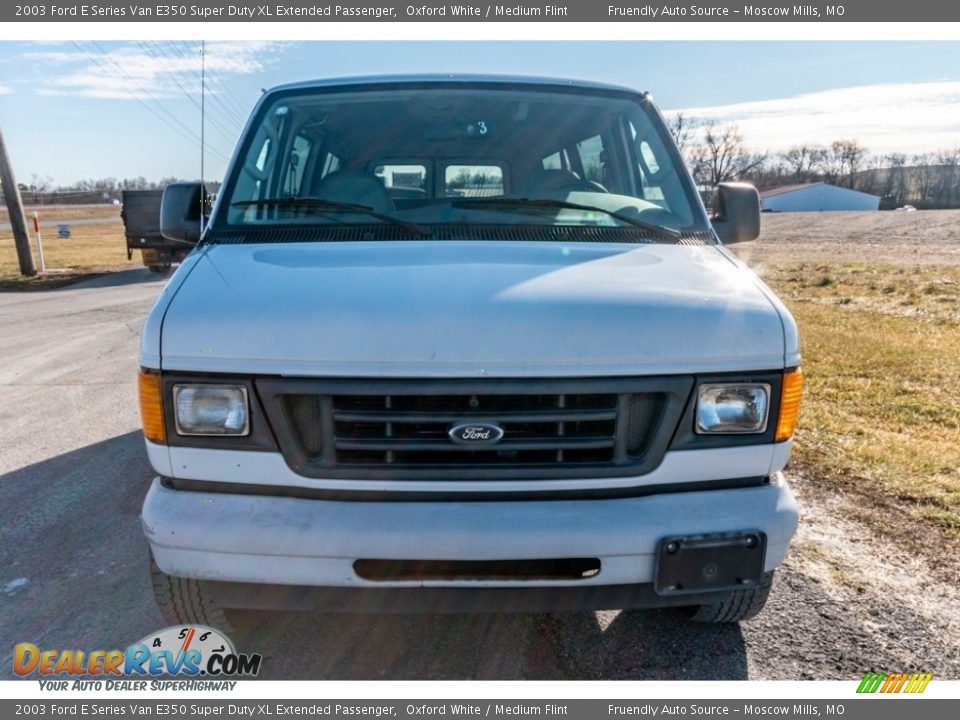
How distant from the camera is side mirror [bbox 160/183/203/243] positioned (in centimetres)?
336

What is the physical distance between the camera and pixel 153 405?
2291 mm

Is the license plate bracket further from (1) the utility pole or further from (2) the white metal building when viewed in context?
(2) the white metal building

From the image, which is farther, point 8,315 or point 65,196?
point 65,196

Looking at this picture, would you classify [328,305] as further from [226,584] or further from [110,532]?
[110,532]

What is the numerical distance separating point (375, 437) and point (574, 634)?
4.08 ft

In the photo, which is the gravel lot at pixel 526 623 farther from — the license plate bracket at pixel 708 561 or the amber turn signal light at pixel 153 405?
the amber turn signal light at pixel 153 405

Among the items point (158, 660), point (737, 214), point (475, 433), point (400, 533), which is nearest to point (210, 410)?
point (400, 533)

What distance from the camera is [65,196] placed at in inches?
3302

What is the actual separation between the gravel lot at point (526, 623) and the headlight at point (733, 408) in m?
0.96

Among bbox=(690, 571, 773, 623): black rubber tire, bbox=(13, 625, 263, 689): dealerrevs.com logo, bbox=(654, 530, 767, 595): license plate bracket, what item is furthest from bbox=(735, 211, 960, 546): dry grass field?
bbox=(13, 625, 263, 689): dealerrevs.com logo

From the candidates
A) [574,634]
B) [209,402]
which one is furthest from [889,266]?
[209,402]

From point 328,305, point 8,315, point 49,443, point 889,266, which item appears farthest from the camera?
point 889,266

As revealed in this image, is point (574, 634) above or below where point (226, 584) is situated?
below

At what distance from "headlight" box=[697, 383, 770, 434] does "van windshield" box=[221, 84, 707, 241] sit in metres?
0.98
